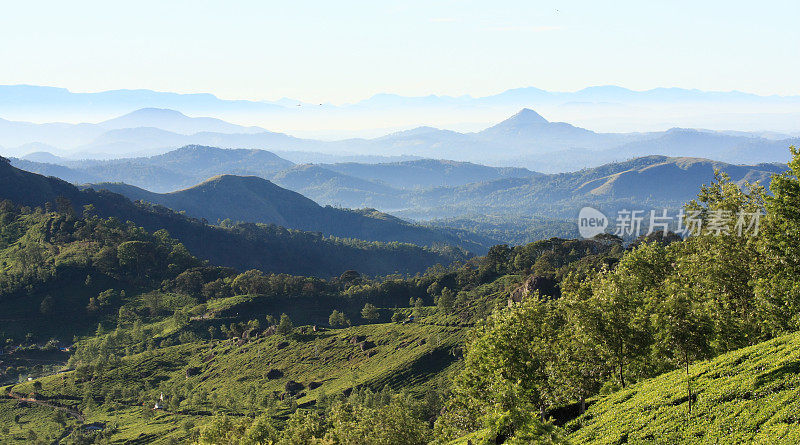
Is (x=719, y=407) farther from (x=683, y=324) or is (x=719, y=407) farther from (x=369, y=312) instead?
(x=369, y=312)

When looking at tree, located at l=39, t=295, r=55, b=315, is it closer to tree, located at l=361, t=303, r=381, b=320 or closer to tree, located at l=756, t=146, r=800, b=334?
tree, located at l=361, t=303, r=381, b=320

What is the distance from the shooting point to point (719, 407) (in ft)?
112

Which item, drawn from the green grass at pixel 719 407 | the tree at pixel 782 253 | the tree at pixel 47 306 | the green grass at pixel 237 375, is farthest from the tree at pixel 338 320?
the tree at pixel 782 253

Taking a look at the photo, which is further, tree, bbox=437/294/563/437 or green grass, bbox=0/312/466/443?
green grass, bbox=0/312/466/443

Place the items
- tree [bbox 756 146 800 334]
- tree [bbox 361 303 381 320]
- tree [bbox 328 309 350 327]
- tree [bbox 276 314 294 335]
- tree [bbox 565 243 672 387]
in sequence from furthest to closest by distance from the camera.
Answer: tree [bbox 361 303 381 320]
tree [bbox 328 309 350 327]
tree [bbox 276 314 294 335]
tree [bbox 565 243 672 387]
tree [bbox 756 146 800 334]

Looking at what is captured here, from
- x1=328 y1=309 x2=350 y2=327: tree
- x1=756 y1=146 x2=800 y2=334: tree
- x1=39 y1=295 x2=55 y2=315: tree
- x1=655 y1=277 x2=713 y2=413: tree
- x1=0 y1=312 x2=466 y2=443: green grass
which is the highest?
x1=756 y1=146 x2=800 y2=334: tree

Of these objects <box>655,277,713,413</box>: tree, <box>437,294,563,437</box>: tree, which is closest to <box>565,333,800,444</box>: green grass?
<box>655,277,713,413</box>: tree

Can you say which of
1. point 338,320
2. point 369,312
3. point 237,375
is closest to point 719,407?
point 237,375

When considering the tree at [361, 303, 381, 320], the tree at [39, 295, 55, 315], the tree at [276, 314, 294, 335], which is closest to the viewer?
the tree at [276, 314, 294, 335]

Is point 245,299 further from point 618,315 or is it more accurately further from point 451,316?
point 618,315

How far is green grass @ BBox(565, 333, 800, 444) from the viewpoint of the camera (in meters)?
31.2

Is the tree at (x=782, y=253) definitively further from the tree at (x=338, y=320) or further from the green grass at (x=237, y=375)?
the tree at (x=338, y=320)

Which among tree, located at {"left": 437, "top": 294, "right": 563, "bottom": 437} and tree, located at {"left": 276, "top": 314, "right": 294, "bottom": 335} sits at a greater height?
tree, located at {"left": 437, "top": 294, "right": 563, "bottom": 437}

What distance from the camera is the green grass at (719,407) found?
102 feet
